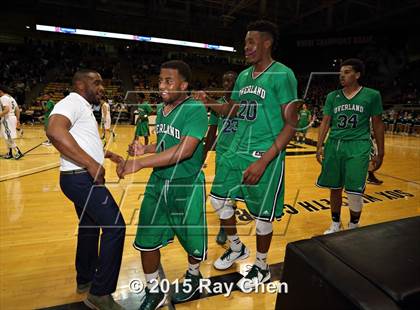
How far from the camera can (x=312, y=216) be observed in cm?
463

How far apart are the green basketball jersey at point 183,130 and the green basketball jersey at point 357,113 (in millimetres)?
2104

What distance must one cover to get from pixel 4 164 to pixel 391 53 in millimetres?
25179

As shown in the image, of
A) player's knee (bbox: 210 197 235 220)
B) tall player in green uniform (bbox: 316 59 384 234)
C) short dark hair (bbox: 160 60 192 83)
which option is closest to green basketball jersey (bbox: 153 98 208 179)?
short dark hair (bbox: 160 60 192 83)

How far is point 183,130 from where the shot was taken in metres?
2.18

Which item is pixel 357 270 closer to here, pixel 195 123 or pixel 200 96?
pixel 195 123

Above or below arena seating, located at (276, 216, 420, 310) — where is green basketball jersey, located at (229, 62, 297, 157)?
above

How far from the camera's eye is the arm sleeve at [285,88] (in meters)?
2.44

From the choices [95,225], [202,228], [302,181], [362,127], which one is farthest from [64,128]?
[302,181]

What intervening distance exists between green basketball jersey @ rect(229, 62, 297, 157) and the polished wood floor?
128 cm

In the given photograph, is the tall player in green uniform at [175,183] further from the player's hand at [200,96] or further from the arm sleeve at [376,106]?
the arm sleeve at [376,106]

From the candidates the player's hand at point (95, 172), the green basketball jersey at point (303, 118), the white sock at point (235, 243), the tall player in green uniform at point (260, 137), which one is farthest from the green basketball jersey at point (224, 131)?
the green basketball jersey at point (303, 118)

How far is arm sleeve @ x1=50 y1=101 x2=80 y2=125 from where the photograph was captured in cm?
211

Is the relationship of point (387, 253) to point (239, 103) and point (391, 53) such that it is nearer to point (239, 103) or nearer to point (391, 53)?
point (239, 103)

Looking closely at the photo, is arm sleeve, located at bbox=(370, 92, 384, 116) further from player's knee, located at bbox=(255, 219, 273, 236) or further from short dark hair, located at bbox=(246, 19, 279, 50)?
player's knee, located at bbox=(255, 219, 273, 236)
